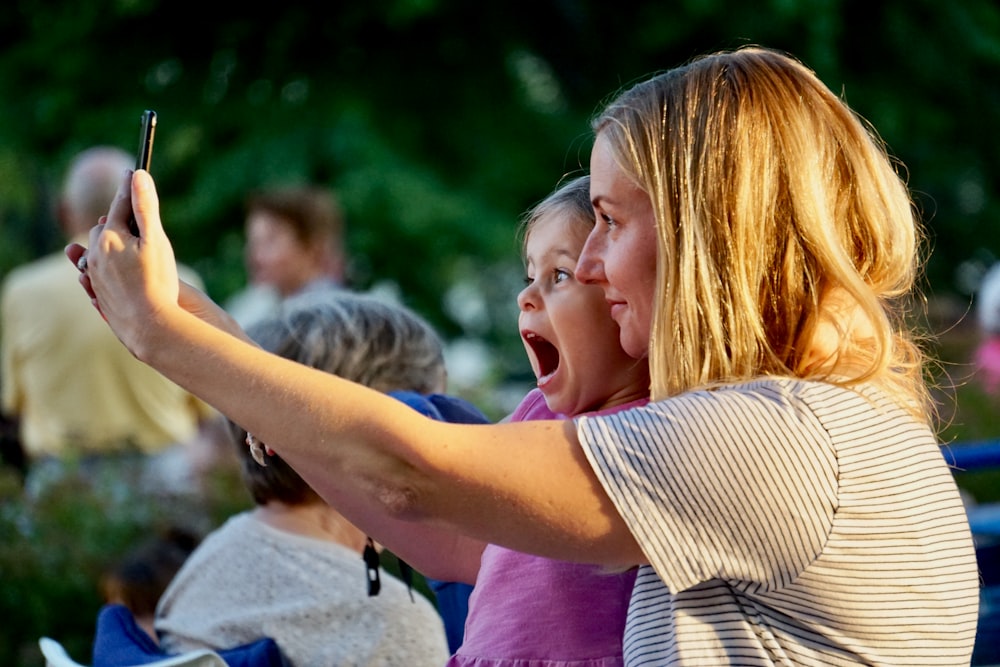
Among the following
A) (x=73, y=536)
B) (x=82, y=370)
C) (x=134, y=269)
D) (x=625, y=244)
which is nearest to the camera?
(x=134, y=269)

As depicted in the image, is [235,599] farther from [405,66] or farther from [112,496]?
A: [405,66]

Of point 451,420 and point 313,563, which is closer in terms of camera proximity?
point 451,420

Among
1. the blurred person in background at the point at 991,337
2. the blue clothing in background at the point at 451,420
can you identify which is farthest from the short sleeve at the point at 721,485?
the blurred person in background at the point at 991,337

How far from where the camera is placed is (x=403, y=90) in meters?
9.42

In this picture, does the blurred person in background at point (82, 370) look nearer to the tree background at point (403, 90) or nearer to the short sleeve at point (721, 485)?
the tree background at point (403, 90)

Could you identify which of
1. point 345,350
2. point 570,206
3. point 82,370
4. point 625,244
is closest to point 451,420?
point 345,350

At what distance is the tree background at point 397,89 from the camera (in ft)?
29.1

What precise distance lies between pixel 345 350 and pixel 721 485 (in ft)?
4.89

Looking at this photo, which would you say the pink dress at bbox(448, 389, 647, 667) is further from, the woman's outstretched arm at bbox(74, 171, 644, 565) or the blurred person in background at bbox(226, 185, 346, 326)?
the blurred person in background at bbox(226, 185, 346, 326)

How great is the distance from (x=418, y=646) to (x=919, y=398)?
1.32m

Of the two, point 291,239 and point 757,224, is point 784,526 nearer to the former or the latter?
point 757,224

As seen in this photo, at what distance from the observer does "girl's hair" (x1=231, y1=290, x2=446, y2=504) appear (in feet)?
9.93

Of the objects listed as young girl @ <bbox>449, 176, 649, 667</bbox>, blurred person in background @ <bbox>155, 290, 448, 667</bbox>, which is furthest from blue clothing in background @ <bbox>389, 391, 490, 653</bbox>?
young girl @ <bbox>449, 176, 649, 667</bbox>

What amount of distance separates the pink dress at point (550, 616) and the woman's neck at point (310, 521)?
1008 mm
